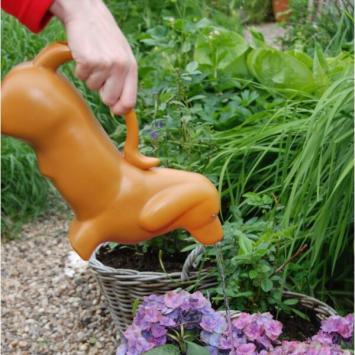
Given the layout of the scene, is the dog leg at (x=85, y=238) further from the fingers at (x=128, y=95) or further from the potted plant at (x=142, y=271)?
the potted plant at (x=142, y=271)

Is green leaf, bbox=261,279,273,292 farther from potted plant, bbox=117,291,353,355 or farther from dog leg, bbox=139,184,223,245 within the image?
dog leg, bbox=139,184,223,245

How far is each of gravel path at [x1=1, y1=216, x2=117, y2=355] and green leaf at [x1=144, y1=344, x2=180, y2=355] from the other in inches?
29.0

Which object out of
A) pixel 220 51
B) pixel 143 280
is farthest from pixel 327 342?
pixel 220 51

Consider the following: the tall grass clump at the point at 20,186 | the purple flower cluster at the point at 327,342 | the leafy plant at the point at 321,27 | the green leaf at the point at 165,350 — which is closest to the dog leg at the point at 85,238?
the green leaf at the point at 165,350

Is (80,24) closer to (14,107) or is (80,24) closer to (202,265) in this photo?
(14,107)

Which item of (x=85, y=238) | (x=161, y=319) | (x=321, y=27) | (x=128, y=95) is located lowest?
(x=321, y=27)

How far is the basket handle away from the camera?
74.9 inches

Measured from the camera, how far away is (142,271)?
2.17 m

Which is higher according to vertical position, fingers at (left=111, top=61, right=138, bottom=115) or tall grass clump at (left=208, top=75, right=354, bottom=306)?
fingers at (left=111, top=61, right=138, bottom=115)

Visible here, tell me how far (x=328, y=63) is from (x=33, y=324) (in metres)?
1.31

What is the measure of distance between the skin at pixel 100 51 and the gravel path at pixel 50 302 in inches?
52.7

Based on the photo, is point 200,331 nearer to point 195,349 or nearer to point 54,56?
point 195,349

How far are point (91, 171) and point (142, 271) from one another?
100 cm

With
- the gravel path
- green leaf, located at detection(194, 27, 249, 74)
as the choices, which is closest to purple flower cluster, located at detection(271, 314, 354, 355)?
the gravel path
